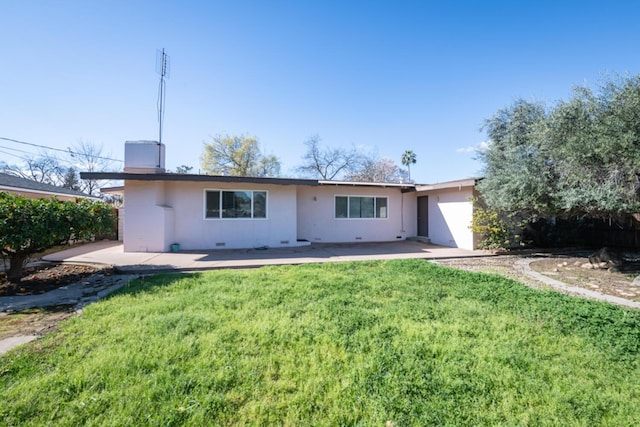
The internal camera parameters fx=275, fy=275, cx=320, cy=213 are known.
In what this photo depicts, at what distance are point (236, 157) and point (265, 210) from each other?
80.4 ft

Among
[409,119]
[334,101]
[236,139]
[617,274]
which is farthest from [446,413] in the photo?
[236,139]

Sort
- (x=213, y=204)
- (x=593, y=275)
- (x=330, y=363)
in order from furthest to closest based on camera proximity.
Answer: (x=213, y=204) < (x=593, y=275) < (x=330, y=363)

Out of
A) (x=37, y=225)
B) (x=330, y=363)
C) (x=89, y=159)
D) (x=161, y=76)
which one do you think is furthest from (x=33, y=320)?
(x=89, y=159)

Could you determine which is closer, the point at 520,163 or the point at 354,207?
the point at 520,163


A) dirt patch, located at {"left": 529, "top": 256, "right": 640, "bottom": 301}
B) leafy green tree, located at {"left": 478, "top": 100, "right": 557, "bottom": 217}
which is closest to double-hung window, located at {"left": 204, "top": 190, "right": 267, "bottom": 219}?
leafy green tree, located at {"left": 478, "top": 100, "right": 557, "bottom": 217}

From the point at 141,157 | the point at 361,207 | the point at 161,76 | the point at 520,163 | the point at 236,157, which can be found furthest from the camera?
the point at 236,157

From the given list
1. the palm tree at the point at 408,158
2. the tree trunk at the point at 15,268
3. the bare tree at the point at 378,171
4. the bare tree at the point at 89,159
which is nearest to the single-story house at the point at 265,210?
the tree trunk at the point at 15,268

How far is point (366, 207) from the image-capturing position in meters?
12.8

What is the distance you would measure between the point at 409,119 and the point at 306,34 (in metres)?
10.0

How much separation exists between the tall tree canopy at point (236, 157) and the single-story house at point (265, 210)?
22.5m

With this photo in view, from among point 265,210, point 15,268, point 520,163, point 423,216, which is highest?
point 520,163

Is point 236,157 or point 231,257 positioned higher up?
point 236,157

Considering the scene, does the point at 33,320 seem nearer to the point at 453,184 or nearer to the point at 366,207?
the point at 366,207

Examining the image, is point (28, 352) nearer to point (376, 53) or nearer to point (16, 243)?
point (16, 243)
